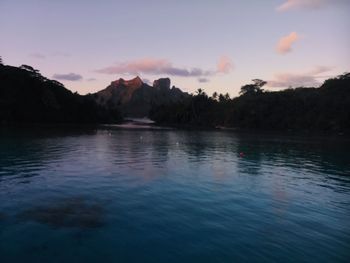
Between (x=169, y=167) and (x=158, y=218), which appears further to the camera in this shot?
(x=169, y=167)

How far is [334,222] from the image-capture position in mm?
16500

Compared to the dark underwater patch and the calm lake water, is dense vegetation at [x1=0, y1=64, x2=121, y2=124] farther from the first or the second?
the dark underwater patch

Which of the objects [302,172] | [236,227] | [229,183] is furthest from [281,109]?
[236,227]

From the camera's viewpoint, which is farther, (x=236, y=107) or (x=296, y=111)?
(x=236, y=107)

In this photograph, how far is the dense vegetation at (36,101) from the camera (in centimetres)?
12989

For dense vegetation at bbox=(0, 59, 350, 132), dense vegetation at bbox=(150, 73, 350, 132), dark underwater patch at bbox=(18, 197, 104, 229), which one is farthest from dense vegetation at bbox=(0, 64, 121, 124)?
dark underwater patch at bbox=(18, 197, 104, 229)

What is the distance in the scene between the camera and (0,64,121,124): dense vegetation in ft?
426

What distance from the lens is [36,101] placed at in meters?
144

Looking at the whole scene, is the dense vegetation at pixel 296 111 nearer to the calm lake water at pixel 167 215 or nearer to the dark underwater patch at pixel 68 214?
the calm lake water at pixel 167 215

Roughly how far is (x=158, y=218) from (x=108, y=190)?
6.59m

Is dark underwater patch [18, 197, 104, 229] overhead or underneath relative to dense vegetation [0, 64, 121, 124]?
underneath

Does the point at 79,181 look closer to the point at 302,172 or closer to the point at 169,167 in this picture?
the point at 169,167

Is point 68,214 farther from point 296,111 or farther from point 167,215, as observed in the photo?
point 296,111

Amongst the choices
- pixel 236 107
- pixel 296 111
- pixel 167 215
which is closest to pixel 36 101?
pixel 236 107
